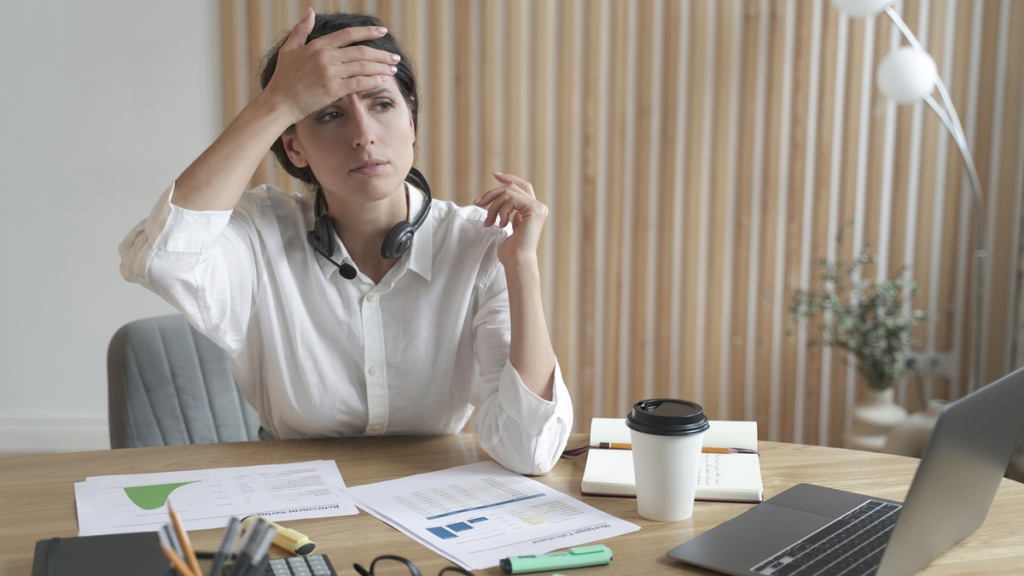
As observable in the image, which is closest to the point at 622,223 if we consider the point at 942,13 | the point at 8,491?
the point at 942,13

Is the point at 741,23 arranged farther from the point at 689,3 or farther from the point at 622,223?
the point at 622,223

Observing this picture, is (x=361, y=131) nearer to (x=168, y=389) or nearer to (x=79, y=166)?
(x=168, y=389)

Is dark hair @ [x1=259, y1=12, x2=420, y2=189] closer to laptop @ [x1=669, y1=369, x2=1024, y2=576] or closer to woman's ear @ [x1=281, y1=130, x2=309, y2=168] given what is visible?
woman's ear @ [x1=281, y1=130, x2=309, y2=168]

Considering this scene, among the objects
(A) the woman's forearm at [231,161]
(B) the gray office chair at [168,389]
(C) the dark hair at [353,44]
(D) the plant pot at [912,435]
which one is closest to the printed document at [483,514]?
(A) the woman's forearm at [231,161]

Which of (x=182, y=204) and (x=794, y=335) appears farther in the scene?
(x=794, y=335)

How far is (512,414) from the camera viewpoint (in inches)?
50.4

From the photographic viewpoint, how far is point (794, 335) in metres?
3.12

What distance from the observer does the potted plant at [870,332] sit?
2789 mm

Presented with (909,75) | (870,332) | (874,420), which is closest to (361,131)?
(909,75)

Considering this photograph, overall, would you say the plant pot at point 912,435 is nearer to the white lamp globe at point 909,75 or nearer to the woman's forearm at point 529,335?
the white lamp globe at point 909,75

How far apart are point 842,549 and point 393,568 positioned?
0.52m

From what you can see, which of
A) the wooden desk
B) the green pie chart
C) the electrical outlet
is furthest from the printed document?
the electrical outlet

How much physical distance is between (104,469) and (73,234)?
A: 2.34 m

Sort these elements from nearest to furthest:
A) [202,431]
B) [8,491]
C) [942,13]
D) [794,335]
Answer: [8,491] < [202,431] < [942,13] < [794,335]
